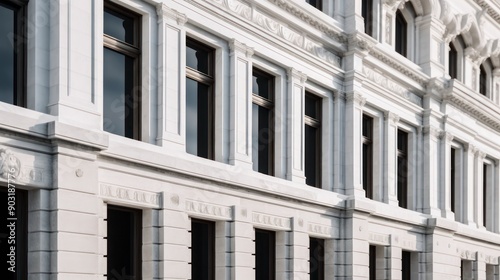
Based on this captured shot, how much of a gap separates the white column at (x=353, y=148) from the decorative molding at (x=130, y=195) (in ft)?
27.2

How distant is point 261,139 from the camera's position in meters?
20.6

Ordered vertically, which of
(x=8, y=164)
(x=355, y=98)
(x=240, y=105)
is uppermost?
(x=355, y=98)

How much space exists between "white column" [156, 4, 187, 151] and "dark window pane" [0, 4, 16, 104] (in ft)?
11.7

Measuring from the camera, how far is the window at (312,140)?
73.8ft

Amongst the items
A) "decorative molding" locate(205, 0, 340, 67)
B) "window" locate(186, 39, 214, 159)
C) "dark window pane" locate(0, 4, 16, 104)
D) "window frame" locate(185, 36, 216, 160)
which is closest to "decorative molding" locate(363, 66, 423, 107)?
"decorative molding" locate(205, 0, 340, 67)

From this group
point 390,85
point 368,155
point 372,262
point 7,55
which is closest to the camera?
point 7,55

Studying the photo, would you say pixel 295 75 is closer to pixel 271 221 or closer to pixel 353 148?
pixel 353 148

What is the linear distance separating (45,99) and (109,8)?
285cm

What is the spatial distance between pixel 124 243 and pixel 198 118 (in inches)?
150

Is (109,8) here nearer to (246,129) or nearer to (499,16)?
(246,129)

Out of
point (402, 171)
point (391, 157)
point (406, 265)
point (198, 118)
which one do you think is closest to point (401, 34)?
point (402, 171)

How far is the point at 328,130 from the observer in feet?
75.3

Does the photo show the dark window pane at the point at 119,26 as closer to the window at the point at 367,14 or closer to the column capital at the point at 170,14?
the column capital at the point at 170,14

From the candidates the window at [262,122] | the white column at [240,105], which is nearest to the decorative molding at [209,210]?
the white column at [240,105]
